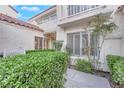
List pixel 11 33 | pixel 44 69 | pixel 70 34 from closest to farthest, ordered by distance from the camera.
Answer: pixel 44 69 < pixel 11 33 < pixel 70 34

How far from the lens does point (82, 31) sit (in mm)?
10164

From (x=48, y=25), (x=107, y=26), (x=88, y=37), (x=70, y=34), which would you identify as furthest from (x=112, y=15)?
(x=48, y=25)

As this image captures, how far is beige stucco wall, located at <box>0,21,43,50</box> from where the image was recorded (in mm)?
8375

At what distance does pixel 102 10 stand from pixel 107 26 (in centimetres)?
153

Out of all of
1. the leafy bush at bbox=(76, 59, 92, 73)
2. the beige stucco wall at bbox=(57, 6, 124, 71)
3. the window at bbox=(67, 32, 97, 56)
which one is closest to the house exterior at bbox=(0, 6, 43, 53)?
the window at bbox=(67, 32, 97, 56)

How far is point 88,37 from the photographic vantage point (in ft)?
31.7

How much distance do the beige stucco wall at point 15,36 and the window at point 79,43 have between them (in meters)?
3.40

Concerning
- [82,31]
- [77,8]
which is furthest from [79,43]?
[77,8]

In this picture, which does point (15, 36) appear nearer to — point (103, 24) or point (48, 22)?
point (103, 24)

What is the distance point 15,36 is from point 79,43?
4.81 metres

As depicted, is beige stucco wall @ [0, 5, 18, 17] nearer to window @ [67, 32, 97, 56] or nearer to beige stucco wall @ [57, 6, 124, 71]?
window @ [67, 32, 97, 56]

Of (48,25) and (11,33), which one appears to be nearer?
(11,33)
